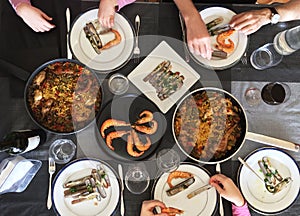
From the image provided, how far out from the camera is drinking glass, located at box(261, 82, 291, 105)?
1.28 meters

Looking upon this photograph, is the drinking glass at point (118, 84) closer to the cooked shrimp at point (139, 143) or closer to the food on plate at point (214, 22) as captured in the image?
the cooked shrimp at point (139, 143)

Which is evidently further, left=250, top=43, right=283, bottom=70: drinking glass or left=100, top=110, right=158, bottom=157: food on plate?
left=250, top=43, right=283, bottom=70: drinking glass

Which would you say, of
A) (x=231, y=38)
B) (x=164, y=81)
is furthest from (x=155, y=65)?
(x=231, y=38)

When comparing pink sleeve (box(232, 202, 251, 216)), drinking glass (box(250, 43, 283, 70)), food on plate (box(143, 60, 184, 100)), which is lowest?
pink sleeve (box(232, 202, 251, 216))

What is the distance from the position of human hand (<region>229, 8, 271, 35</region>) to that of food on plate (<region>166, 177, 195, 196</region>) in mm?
509

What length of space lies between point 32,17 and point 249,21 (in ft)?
2.26

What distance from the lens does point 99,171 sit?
3.97 ft

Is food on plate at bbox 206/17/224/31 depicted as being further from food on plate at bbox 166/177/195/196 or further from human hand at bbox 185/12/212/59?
food on plate at bbox 166/177/195/196

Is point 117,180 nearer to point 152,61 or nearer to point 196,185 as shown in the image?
point 196,185

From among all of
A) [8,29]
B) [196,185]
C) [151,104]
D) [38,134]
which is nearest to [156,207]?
[196,185]

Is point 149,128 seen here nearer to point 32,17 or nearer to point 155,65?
point 155,65

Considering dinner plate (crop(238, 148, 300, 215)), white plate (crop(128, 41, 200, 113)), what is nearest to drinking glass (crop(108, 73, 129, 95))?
white plate (crop(128, 41, 200, 113))

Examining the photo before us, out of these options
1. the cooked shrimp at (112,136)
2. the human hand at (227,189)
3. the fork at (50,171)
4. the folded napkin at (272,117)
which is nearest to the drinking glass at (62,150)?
the fork at (50,171)

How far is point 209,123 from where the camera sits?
1239 mm
